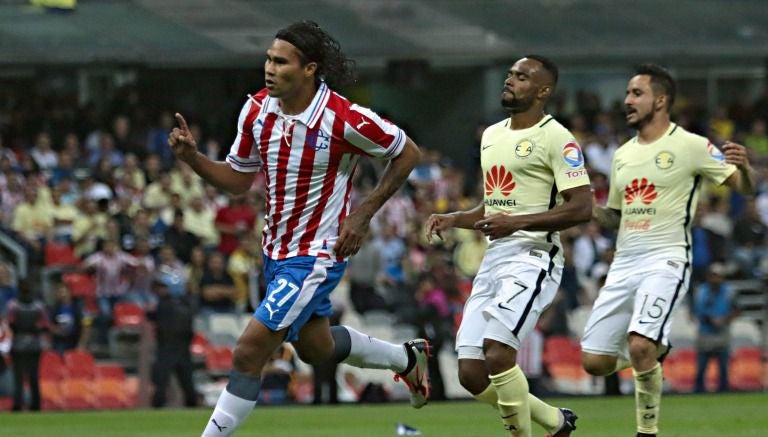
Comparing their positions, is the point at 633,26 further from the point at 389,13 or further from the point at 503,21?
the point at 389,13

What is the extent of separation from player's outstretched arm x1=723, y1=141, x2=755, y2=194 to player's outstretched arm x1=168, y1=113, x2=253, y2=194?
334cm

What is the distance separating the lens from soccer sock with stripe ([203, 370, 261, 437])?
837 cm

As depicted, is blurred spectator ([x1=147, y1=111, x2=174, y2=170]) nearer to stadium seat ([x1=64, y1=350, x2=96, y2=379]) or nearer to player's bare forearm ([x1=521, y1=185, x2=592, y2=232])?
stadium seat ([x1=64, y1=350, x2=96, y2=379])

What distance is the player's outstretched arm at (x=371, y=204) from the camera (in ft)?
28.7

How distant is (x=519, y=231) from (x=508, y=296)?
0.46 metres

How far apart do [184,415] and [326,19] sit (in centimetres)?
1089

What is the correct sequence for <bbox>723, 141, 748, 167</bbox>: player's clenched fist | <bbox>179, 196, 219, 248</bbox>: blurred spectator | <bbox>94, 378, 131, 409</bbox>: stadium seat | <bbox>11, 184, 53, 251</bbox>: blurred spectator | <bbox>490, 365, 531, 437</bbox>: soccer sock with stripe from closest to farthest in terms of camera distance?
<bbox>490, 365, 531, 437</bbox>: soccer sock with stripe < <bbox>723, 141, 748, 167</bbox>: player's clenched fist < <bbox>94, 378, 131, 409</bbox>: stadium seat < <bbox>11, 184, 53, 251</bbox>: blurred spectator < <bbox>179, 196, 219, 248</bbox>: blurred spectator

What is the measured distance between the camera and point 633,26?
1080 inches

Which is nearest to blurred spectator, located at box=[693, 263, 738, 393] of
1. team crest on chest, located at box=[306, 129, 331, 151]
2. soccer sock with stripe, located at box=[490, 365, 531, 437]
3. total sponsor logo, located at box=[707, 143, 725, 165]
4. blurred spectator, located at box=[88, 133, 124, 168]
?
blurred spectator, located at box=[88, 133, 124, 168]

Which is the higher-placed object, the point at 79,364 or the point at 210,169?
the point at 210,169

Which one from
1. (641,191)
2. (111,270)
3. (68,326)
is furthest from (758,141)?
(641,191)

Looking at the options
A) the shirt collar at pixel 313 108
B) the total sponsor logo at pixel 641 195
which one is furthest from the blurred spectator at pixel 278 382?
the shirt collar at pixel 313 108

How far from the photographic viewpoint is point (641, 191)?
10.7m

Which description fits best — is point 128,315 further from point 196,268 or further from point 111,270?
point 196,268
